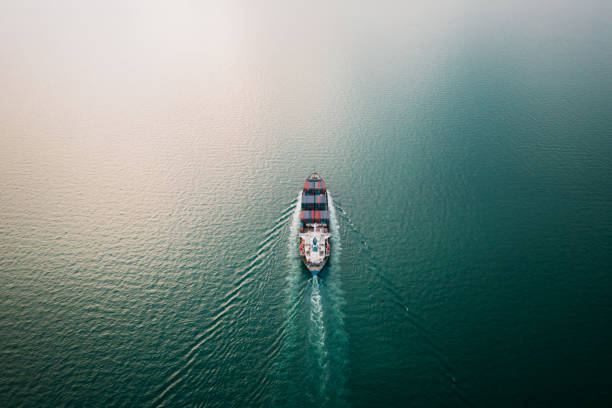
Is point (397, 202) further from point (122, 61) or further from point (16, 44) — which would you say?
point (16, 44)

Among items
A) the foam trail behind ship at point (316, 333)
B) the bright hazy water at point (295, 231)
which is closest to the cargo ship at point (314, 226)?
the foam trail behind ship at point (316, 333)

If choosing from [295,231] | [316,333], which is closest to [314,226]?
[295,231]

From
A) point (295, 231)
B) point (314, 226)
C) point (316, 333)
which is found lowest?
point (316, 333)

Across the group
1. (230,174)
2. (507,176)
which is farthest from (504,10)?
(230,174)

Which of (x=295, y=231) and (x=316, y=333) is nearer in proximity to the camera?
(x=316, y=333)

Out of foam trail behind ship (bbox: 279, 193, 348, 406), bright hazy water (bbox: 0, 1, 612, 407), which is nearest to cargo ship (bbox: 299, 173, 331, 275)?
foam trail behind ship (bbox: 279, 193, 348, 406)

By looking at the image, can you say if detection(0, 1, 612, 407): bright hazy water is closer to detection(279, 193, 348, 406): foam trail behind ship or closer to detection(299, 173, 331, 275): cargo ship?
detection(279, 193, 348, 406): foam trail behind ship

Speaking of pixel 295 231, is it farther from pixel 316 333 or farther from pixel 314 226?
pixel 316 333
